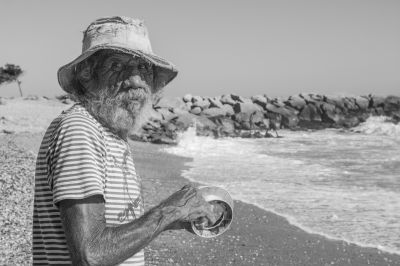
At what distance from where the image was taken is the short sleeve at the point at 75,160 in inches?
67.9

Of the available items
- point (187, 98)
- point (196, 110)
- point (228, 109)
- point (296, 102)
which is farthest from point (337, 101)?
point (196, 110)

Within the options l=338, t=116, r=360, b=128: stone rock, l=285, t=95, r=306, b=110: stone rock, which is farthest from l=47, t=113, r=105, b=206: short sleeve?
l=285, t=95, r=306, b=110: stone rock

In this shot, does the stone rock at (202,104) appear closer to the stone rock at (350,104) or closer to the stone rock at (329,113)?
the stone rock at (329,113)

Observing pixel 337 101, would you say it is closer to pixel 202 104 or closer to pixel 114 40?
pixel 202 104

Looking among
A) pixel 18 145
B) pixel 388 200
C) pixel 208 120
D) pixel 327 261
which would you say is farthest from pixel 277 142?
Answer: pixel 327 261

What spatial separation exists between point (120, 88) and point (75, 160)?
0.53m

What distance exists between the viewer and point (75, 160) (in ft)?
5.76

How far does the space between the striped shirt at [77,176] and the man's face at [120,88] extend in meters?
0.10

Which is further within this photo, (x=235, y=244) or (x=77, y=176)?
(x=235, y=244)

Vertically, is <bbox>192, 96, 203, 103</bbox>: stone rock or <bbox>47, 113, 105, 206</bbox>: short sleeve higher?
<bbox>47, 113, 105, 206</bbox>: short sleeve

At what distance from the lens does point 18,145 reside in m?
14.7

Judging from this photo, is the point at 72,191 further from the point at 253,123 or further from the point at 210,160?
the point at 253,123

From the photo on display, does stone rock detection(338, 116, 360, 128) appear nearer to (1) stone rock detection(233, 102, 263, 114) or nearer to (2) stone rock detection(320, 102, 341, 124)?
(2) stone rock detection(320, 102, 341, 124)

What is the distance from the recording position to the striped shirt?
5.73ft
